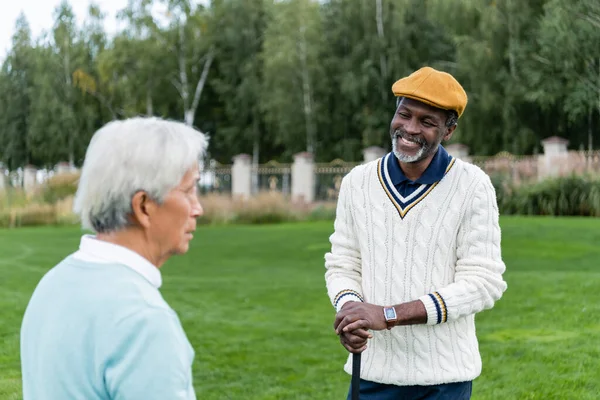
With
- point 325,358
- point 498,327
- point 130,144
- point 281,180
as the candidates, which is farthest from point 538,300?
point 281,180

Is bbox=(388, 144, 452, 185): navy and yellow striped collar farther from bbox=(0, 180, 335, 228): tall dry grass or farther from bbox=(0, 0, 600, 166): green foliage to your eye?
Answer: bbox=(0, 0, 600, 166): green foliage

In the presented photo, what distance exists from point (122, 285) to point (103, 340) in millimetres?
106

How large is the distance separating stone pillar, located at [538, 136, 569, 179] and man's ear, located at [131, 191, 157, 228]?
23239mm

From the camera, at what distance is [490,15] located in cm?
3700

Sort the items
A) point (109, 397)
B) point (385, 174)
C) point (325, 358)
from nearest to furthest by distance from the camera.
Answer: point (109, 397) < point (385, 174) < point (325, 358)

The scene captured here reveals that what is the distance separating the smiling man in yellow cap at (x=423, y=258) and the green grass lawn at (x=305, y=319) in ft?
10.1

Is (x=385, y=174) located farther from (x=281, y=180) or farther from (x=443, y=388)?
(x=281, y=180)

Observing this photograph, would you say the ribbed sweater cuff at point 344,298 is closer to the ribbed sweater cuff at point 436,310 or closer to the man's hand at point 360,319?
the man's hand at point 360,319

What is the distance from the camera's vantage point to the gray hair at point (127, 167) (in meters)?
1.63

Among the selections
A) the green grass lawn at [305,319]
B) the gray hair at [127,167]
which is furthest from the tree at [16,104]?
the gray hair at [127,167]

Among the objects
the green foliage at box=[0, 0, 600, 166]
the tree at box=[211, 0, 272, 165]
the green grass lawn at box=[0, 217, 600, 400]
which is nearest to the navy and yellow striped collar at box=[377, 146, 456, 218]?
the green grass lawn at box=[0, 217, 600, 400]

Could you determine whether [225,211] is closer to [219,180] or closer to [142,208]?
[219,180]

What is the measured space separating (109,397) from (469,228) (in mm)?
1547

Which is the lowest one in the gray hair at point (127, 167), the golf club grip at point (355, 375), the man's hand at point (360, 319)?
the golf club grip at point (355, 375)
